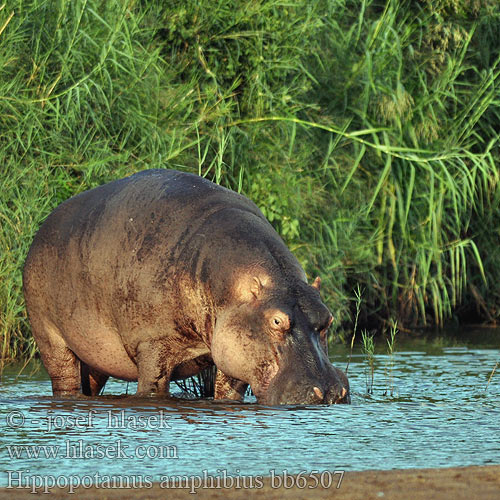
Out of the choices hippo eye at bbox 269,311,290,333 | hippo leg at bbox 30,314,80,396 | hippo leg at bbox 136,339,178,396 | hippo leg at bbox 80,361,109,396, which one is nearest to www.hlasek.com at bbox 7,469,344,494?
hippo eye at bbox 269,311,290,333

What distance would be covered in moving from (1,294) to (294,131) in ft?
8.24

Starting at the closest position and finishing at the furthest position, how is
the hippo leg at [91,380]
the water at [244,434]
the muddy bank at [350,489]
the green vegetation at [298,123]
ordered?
1. the muddy bank at [350,489]
2. the water at [244,434]
3. the hippo leg at [91,380]
4. the green vegetation at [298,123]

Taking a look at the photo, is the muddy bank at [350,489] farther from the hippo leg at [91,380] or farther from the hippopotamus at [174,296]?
the hippo leg at [91,380]

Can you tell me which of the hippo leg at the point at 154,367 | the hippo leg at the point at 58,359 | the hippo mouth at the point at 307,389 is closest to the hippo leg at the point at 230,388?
the hippo leg at the point at 154,367

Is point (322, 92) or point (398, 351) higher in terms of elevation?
point (322, 92)

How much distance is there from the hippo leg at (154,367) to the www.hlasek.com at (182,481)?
1.85 m

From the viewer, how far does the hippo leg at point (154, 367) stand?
5410 millimetres

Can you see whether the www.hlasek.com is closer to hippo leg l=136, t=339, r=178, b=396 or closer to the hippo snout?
the hippo snout

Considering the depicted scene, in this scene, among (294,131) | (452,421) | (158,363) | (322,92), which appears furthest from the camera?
(322,92)

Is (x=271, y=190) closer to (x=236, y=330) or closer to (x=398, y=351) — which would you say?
(x=398, y=351)

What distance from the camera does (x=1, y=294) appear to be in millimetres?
7320

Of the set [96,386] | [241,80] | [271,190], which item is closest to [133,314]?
[96,386]

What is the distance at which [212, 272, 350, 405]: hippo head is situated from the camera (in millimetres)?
4844

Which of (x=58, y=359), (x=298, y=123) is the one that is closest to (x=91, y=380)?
(x=58, y=359)
